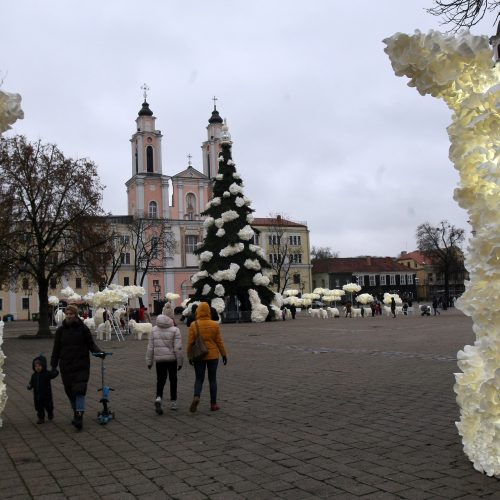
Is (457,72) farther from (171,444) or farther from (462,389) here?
(171,444)

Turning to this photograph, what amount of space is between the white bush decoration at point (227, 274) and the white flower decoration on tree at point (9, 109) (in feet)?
94.1

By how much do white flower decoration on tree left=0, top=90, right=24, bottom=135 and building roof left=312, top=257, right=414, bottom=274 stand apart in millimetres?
99479

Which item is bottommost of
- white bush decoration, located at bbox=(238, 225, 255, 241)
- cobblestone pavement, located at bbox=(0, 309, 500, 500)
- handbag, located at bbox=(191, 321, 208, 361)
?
cobblestone pavement, located at bbox=(0, 309, 500, 500)

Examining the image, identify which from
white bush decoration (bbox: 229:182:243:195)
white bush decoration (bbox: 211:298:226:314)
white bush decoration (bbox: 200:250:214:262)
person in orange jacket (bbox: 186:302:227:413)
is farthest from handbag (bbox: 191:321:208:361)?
white bush decoration (bbox: 229:182:243:195)

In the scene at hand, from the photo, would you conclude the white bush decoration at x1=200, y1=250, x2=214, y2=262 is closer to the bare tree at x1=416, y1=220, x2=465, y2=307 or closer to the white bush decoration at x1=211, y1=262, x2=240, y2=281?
the white bush decoration at x1=211, y1=262, x2=240, y2=281

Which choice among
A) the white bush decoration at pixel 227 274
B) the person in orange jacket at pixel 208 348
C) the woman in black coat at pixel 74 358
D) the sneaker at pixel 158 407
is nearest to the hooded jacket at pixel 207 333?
the person in orange jacket at pixel 208 348

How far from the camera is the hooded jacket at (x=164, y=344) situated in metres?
9.45

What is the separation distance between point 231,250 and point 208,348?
27400 mm

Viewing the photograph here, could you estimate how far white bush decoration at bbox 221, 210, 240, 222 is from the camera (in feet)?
Result: 124

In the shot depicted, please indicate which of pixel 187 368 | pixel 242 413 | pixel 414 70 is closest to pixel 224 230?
pixel 187 368

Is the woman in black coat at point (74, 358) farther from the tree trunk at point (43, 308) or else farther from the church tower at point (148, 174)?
the church tower at point (148, 174)

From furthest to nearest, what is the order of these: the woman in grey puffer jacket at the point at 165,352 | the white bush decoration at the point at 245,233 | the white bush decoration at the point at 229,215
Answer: the white bush decoration at the point at 229,215
the white bush decoration at the point at 245,233
the woman in grey puffer jacket at the point at 165,352

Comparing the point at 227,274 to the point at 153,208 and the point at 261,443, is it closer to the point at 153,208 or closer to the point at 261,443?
the point at 261,443

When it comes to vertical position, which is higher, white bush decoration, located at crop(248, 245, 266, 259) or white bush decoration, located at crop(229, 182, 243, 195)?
white bush decoration, located at crop(229, 182, 243, 195)
